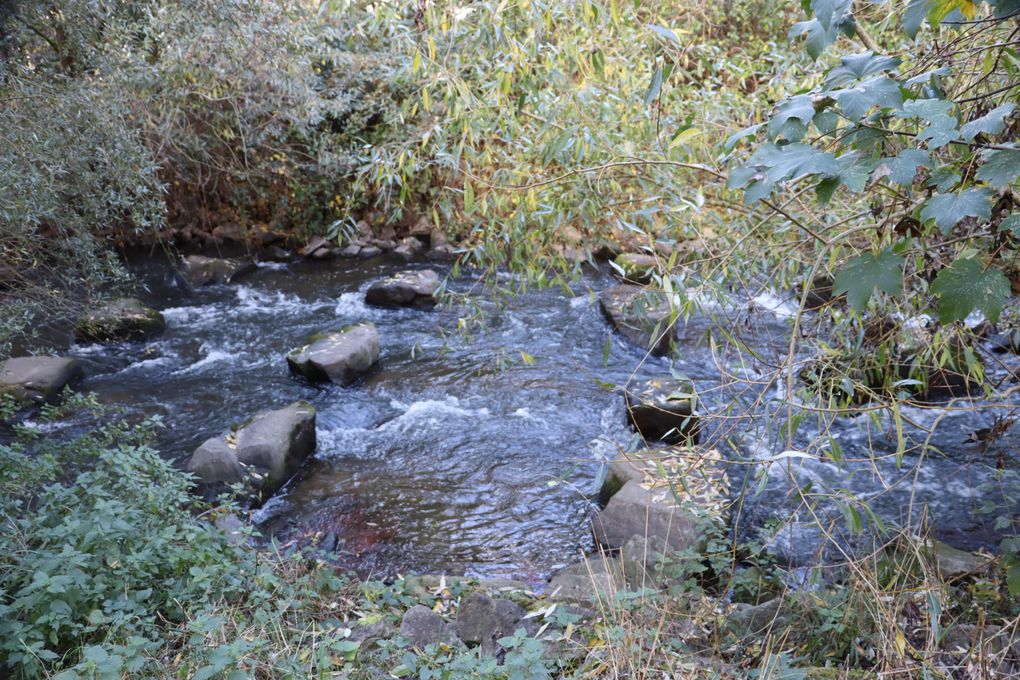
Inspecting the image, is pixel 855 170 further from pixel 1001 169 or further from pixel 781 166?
pixel 1001 169

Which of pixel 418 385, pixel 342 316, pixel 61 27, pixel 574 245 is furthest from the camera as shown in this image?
pixel 342 316

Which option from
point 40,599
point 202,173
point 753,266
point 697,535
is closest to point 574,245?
Result: point 753,266

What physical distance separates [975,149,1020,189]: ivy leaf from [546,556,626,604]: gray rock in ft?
6.83

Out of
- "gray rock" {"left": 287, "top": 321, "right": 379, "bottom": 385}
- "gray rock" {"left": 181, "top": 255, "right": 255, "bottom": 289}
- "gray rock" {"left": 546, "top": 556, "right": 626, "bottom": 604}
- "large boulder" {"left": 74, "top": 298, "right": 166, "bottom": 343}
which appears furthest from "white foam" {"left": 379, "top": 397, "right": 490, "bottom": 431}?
→ "gray rock" {"left": 181, "top": 255, "right": 255, "bottom": 289}

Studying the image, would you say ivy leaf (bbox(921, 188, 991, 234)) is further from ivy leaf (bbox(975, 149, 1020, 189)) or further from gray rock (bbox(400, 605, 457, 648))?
gray rock (bbox(400, 605, 457, 648))

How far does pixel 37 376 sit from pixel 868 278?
7254 mm

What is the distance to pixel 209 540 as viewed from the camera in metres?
3.53

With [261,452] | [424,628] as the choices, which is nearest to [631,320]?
[261,452]

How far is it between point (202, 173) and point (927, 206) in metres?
11.6

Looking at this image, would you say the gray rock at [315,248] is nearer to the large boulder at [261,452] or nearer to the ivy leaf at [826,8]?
the large boulder at [261,452]

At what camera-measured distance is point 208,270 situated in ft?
34.0

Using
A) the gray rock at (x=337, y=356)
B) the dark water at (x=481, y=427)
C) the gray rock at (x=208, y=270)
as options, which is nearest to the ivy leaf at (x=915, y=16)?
the dark water at (x=481, y=427)

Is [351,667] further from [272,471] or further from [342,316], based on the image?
[342,316]

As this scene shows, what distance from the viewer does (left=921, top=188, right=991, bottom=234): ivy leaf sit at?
1376 mm
